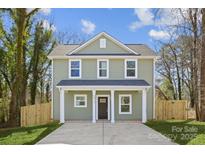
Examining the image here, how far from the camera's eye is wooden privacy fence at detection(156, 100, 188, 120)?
62.6 feet

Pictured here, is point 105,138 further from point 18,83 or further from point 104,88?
point 18,83

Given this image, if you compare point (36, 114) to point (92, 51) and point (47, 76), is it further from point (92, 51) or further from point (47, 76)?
point (47, 76)

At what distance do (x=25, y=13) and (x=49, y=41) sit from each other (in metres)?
8.59

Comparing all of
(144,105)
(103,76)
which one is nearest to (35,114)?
(103,76)

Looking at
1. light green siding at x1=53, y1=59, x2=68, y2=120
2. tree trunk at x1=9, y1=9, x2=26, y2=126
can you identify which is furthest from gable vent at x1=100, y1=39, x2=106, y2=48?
tree trunk at x1=9, y1=9, x2=26, y2=126

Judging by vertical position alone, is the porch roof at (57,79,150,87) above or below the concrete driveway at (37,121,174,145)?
above

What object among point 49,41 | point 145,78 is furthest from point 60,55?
point 49,41

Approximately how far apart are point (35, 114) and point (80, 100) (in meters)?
2.65

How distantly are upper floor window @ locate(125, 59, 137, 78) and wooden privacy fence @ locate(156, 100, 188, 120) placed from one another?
2141mm

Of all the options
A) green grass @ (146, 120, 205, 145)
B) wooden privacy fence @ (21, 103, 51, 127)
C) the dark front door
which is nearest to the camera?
green grass @ (146, 120, 205, 145)


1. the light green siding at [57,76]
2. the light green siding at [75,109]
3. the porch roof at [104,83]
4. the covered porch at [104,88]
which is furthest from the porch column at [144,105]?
the light green siding at [57,76]

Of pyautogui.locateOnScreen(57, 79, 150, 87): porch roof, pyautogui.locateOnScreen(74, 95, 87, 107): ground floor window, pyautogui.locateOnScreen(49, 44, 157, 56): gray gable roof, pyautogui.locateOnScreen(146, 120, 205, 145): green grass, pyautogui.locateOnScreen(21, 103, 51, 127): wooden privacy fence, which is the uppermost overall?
pyautogui.locateOnScreen(49, 44, 157, 56): gray gable roof

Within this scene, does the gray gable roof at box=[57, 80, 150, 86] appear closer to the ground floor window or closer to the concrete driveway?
the ground floor window

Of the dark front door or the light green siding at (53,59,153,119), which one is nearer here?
the light green siding at (53,59,153,119)
